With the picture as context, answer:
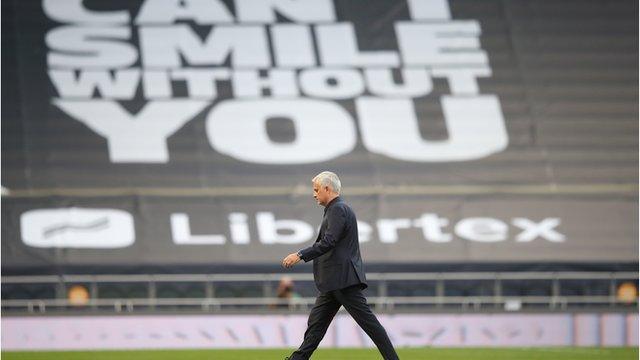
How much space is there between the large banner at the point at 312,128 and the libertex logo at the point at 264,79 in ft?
0.10

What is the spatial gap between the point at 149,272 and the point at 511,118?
6638 millimetres

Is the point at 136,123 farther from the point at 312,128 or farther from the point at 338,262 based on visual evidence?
the point at 338,262

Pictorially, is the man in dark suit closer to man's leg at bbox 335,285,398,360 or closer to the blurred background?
man's leg at bbox 335,285,398,360

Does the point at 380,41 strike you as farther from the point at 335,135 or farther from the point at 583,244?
the point at 583,244

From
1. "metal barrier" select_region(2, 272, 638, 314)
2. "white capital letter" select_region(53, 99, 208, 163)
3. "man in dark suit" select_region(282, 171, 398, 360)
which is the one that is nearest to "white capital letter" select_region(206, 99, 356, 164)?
"white capital letter" select_region(53, 99, 208, 163)

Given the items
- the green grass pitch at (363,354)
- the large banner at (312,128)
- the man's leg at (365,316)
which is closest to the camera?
the man's leg at (365,316)

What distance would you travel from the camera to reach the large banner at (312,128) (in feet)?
73.3

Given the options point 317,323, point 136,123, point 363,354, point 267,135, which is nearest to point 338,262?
point 317,323

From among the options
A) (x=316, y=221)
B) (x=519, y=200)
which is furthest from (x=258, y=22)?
(x=519, y=200)

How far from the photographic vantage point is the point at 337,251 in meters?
9.24

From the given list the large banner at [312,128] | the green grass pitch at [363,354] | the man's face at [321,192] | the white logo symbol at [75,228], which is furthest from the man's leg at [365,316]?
the white logo symbol at [75,228]

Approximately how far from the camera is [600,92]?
23672 millimetres

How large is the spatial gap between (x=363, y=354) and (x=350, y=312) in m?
4.87

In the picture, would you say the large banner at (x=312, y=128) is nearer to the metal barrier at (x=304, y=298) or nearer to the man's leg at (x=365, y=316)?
the metal barrier at (x=304, y=298)
